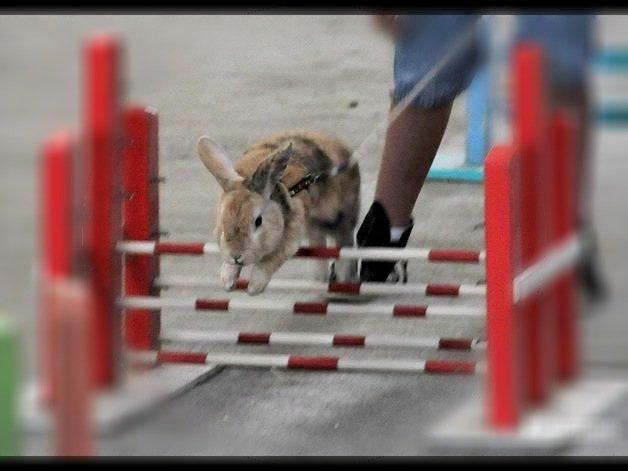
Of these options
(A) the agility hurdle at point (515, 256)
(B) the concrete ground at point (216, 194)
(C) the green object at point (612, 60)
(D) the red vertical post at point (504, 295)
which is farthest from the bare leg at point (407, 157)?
(C) the green object at point (612, 60)

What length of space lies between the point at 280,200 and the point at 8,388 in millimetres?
2152

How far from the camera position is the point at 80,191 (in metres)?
3.28

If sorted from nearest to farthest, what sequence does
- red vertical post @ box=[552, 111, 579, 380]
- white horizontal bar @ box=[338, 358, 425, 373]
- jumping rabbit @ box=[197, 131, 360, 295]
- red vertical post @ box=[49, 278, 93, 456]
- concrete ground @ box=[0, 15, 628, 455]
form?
red vertical post @ box=[49, 278, 93, 456] < red vertical post @ box=[552, 111, 579, 380] < concrete ground @ box=[0, 15, 628, 455] < white horizontal bar @ box=[338, 358, 425, 373] < jumping rabbit @ box=[197, 131, 360, 295]

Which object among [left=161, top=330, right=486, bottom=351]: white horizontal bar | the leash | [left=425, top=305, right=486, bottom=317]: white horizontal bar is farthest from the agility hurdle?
[left=161, top=330, right=486, bottom=351]: white horizontal bar

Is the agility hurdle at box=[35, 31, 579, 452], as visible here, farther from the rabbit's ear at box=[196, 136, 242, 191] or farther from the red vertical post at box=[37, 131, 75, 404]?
the rabbit's ear at box=[196, 136, 242, 191]

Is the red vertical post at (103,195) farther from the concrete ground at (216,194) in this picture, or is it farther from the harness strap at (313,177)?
the harness strap at (313,177)

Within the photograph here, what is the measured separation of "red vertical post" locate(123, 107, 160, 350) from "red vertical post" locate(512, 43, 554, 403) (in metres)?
1.91

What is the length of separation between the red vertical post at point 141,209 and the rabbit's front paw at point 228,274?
23 centimetres

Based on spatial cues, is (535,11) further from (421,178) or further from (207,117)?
(207,117)

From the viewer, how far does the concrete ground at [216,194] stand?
12.7 ft

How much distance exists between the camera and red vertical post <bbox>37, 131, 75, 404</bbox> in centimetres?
312

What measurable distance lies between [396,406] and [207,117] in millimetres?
3236

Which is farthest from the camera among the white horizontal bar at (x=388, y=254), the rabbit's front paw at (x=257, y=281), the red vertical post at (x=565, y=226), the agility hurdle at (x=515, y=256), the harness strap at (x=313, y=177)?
the harness strap at (x=313, y=177)

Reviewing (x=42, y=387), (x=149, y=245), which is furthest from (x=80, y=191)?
(x=149, y=245)
